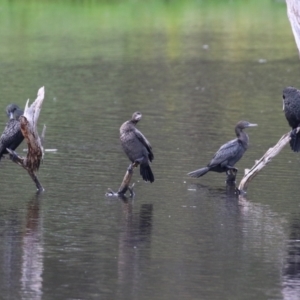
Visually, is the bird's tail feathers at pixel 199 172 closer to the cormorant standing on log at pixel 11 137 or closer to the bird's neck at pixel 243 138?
the bird's neck at pixel 243 138

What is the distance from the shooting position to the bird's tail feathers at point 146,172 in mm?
12305

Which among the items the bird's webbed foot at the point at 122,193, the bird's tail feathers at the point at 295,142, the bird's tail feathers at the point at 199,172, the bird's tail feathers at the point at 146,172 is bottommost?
the bird's webbed foot at the point at 122,193

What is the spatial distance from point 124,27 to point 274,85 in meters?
13.9

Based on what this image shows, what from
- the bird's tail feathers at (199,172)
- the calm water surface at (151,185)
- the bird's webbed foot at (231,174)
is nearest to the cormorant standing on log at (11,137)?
the calm water surface at (151,185)

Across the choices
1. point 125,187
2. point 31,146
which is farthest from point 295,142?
point 31,146

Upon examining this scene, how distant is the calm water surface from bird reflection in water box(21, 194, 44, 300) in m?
0.02

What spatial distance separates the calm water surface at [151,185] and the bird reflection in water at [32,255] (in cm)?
2

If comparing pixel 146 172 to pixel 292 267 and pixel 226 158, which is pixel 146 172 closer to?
pixel 226 158

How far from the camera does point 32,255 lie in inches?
366

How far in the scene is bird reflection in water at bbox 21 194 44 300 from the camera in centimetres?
827

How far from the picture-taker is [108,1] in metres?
45.2

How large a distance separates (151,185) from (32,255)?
12.1ft

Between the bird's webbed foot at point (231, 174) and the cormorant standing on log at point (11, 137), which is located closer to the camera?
the cormorant standing on log at point (11, 137)

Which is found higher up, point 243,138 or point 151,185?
point 243,138
